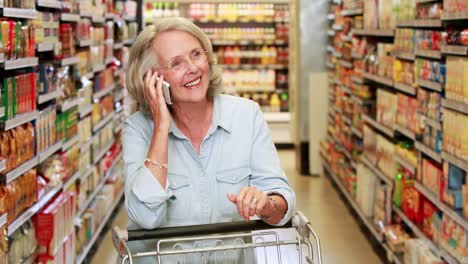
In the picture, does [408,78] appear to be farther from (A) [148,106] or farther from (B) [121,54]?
(B) [121,54]

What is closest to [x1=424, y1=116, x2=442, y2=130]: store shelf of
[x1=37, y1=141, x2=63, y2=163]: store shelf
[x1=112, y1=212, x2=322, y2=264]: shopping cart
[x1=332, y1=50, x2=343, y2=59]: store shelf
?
[x1=37, y1=141, x2=63, y2=163]: store shelf

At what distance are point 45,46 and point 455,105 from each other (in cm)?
255

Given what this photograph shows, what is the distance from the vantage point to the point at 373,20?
737 cm

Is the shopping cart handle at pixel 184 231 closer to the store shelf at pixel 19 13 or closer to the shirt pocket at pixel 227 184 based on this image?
the shirt pocket at pixel 227 184

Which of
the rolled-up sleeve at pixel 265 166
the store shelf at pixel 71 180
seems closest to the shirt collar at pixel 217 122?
the rolled-up sleeve at pixel 265 166

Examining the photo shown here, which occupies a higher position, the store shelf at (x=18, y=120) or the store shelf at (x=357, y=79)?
the store shelf at (x=357, y=79)

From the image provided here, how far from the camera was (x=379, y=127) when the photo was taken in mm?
6945

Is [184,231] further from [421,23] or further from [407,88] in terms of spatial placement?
[407,88]

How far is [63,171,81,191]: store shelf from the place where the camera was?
5.79m

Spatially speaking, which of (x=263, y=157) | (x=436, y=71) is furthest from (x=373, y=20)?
(x=263, y=157)

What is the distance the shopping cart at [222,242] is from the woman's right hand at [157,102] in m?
0.34

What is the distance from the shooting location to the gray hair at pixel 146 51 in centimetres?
278

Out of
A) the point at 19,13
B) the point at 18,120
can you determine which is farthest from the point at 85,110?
the point at 19,13

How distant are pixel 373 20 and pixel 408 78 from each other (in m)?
1.46
